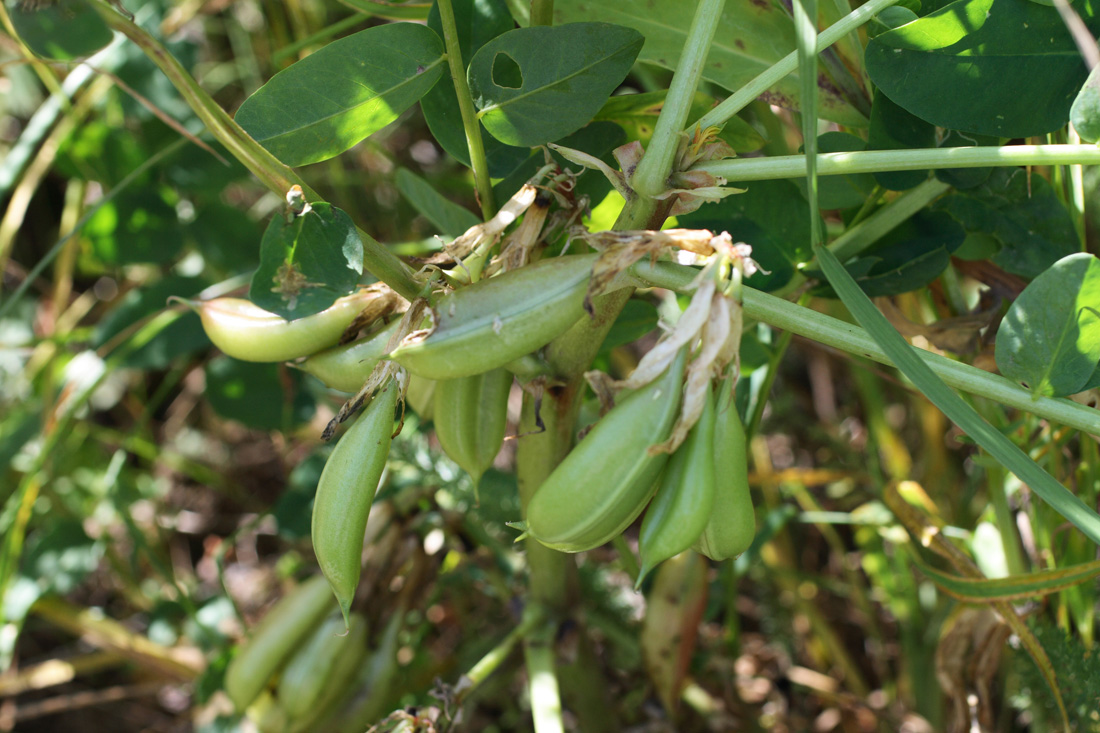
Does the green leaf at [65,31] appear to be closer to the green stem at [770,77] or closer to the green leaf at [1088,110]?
the green stem at [770,77]

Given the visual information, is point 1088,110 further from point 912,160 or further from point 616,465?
point 616,465

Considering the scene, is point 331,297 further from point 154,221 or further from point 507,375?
point 154,221

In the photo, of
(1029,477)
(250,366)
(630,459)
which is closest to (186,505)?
(250,366)

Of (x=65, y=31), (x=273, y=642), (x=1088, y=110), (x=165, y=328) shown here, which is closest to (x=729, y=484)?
(x=1088, y=110)

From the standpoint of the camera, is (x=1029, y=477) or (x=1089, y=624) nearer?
(x=1029, y=477)

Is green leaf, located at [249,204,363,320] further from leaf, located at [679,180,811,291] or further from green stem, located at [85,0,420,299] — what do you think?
leaf, located at [679,180,811,291]

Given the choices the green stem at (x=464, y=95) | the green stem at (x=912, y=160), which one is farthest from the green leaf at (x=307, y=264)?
the green stem at (x=912, y=160)
